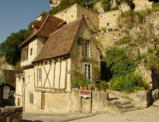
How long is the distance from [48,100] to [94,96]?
4.83 meters

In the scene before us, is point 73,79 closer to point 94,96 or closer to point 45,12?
point 94,96

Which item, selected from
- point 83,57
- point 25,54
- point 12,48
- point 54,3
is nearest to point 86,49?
point 83,57

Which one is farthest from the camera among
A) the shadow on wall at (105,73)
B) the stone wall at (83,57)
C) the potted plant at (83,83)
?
the shadow on wall at (105,73)

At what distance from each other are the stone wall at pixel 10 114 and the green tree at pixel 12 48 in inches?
994

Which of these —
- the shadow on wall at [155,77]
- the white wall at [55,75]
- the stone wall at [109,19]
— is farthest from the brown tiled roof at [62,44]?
the stone wall at [109,19]

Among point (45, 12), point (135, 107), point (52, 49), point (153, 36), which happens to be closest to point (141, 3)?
point (153, 36)

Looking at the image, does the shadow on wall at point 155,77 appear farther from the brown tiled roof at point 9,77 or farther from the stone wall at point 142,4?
A: the brown tiled roof at point 9,77

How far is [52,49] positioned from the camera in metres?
13.1

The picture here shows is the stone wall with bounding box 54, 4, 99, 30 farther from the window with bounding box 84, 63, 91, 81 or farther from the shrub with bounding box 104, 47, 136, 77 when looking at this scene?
the window with bounding box 84, 63, 91, 81

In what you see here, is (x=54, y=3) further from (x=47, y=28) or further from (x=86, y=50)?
(x=86, y=50)

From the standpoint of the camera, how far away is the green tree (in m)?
29.0

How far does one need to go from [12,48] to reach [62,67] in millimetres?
20706

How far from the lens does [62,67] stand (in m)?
11.5

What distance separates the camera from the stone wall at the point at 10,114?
5.19 metres
